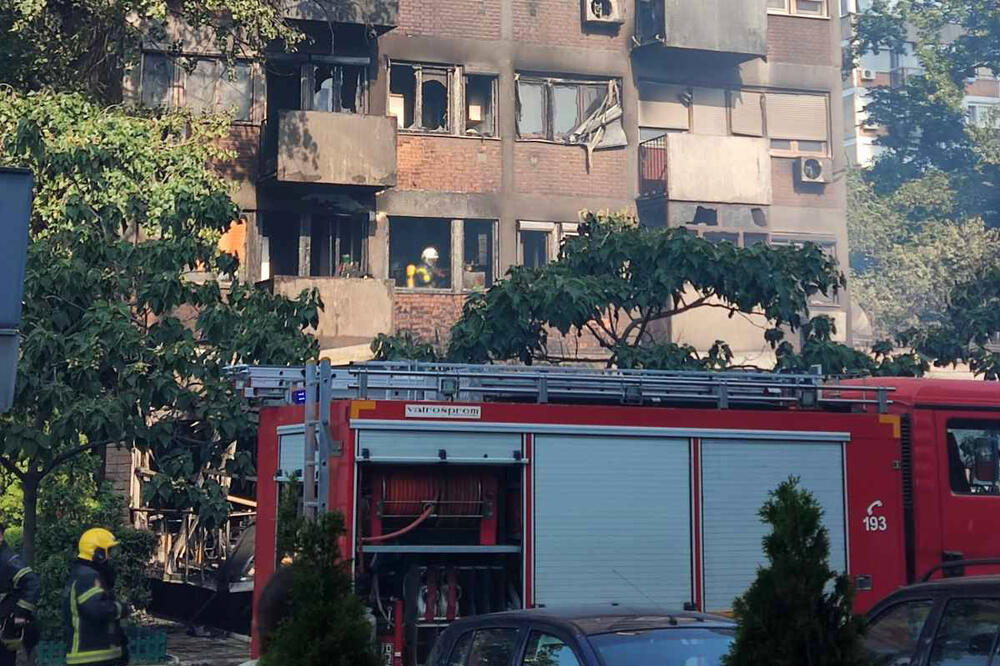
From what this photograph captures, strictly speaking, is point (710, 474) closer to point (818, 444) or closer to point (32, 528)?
point (818, 444)

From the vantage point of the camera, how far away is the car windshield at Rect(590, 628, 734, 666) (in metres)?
7.08

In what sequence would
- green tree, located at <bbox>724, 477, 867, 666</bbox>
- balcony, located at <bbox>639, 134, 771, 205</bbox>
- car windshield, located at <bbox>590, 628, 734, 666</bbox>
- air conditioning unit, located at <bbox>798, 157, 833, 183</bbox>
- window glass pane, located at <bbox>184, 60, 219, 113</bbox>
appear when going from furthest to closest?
air conditioning unit, located at <bbox>798, 157, 833, 183</bbox>, balcony, located at <bbox>639, 134, 771, 205</bbox>, window glass pane, located at <bbox>184, 60, 219, 113</bbox>, car windshield, located at <bbox>590, 628, 734, 666</bbox>, green tree, located at <bbox>724, 477, 867, 666</bbox>

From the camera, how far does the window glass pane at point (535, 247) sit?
30672mm

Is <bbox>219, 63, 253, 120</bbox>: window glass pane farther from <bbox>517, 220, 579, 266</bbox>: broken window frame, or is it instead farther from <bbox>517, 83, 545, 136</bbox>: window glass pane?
<bbox>517, 220, 579, 266</bbox>: broken window frame

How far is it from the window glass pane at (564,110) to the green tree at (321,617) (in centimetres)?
2576

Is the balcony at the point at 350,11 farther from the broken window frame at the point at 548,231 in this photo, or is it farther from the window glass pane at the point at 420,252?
the broken window frame at the point at 548,231

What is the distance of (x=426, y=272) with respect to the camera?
29.7 m

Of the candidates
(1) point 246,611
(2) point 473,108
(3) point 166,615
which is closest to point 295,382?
(1) point 246,611

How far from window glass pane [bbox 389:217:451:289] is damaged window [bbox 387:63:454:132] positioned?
1.96 metres

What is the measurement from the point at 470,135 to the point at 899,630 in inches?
941

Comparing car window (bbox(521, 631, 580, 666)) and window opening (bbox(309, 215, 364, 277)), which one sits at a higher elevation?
window opening (bbox(309, 215, 364, 277))

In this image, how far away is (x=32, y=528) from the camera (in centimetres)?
1689

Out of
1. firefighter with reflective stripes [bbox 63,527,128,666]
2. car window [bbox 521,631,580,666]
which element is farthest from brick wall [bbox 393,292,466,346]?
car window [bbox 521,631,580,666]

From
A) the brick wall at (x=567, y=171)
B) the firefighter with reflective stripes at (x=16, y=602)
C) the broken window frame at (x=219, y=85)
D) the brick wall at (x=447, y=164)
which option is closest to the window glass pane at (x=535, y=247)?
the brick wall at (x=567, y=171)
